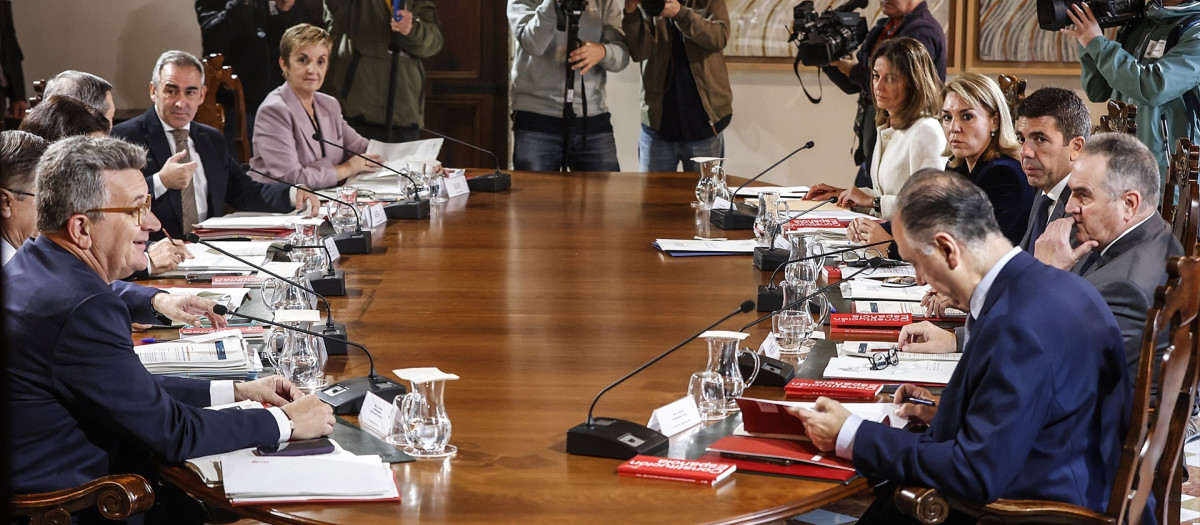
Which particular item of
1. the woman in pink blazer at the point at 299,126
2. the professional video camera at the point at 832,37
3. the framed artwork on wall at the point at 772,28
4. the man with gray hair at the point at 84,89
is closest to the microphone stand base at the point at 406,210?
the woman in pink blazer at the point at 299,126

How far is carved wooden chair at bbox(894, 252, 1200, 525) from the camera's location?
5.60ft

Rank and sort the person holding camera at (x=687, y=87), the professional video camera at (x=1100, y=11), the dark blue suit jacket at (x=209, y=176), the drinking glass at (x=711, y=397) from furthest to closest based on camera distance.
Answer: the person holding camera at (x=687, y=87) < the professional video camera at (x=1100, y=11) < the dark blue suit jacket at (x=209, y=176) < the drinking glass at (x=711, y=397)

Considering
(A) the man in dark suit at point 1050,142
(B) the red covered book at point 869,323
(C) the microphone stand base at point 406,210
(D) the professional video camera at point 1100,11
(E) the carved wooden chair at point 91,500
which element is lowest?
(E) the carved wooden chair at point 91,500

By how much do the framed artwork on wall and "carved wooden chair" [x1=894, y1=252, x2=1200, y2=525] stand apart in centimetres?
522

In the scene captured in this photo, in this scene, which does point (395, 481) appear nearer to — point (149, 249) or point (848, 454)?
point (848, 454)

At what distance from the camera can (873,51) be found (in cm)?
465

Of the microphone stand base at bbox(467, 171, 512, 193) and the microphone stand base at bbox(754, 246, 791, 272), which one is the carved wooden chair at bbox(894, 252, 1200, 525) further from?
the microphone stand base at bbox(467, 171, 512, 193)

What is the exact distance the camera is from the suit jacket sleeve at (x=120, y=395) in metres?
1.75

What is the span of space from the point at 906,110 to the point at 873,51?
76cm

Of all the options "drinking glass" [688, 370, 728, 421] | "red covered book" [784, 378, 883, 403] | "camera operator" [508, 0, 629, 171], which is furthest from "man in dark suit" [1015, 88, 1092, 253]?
"camera operator" [508, 0, 629, 171]

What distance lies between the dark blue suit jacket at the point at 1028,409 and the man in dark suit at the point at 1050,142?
1293mm

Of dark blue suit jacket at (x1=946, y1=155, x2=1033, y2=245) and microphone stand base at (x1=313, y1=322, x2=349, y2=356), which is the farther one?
dark blue suit jacket at (x1=946, y1=155, x2=1033, y2=245)

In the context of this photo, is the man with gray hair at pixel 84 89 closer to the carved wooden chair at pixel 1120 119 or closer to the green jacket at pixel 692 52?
the green jacket at pixel 692 52

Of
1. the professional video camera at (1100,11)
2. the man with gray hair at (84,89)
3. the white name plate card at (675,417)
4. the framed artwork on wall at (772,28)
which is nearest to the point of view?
the white name plate card at (675,417)
